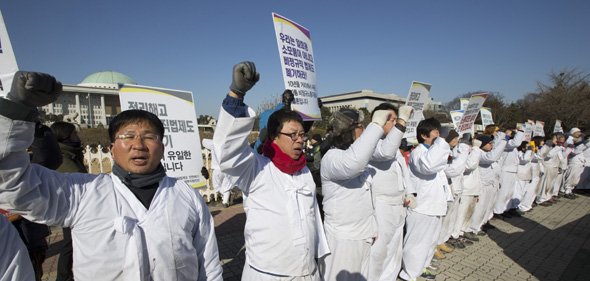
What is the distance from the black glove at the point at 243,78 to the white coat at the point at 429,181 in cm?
294

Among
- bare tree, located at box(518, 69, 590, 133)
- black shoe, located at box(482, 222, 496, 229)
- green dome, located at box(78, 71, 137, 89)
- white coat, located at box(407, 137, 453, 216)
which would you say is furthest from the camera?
green dome, located at box(78, 71, 137, 89)

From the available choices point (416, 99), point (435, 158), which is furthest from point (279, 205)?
point (416, 99)

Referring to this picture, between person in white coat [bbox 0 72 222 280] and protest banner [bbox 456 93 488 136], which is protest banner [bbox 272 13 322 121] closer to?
person in white coat [bbox 0 72 222 280]

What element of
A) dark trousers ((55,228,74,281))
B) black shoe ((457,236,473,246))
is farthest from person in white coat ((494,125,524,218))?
dark trousers ((55,228,74,281))

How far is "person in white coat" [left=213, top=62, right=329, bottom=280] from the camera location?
6.26 feet

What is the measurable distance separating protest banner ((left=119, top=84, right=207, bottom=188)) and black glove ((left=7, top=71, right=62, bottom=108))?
2539 mm

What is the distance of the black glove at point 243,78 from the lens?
4.91ft

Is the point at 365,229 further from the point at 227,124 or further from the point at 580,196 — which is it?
the point at 580,196

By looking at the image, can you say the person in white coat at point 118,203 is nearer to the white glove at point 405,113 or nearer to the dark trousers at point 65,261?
the white glove at point 405,113

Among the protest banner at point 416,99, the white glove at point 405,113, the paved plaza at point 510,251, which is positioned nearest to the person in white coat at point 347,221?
the white glove at point 405,113

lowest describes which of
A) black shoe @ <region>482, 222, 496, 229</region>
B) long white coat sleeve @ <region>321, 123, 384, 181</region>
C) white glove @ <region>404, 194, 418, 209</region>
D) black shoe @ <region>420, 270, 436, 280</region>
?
black shoe @ <region>482, 222, 496, 229</region>

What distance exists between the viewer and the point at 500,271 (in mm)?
4457

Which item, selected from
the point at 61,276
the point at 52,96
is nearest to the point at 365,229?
the point at 52,96

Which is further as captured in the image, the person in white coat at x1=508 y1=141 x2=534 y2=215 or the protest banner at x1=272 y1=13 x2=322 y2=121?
the person in white coat at x1=508 y1=141 x2=534 y2=215
